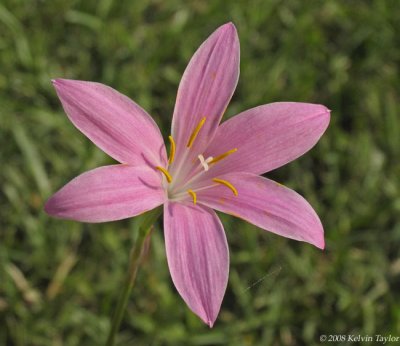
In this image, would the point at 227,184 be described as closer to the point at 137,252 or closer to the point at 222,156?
the point at 222,156

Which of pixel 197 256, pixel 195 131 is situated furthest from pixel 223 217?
pixel 197 256

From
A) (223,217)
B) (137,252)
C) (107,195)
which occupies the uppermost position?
(107,195)

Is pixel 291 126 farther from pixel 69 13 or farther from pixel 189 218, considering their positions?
pixel 69 13

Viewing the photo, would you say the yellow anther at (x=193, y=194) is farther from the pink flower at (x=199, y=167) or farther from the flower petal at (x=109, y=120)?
the flower petal at (x=109, y=120)

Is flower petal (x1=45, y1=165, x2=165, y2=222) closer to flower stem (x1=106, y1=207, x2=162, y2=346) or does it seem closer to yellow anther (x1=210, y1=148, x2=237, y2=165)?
flower stem (x1=106, y1=207, x2=162, y2=346)

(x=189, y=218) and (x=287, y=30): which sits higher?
(x=189, y=218)

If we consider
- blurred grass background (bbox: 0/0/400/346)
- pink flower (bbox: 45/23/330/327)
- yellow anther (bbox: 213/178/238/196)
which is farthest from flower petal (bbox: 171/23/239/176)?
blurred grass background (bbox: 0/0/400/346)

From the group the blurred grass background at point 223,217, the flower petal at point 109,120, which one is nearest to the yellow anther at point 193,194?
the flower petal at point 109,120

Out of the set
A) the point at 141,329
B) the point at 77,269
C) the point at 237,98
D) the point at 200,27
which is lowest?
the point at 141,329

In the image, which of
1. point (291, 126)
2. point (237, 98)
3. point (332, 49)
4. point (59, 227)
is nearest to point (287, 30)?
point (332, 49)
